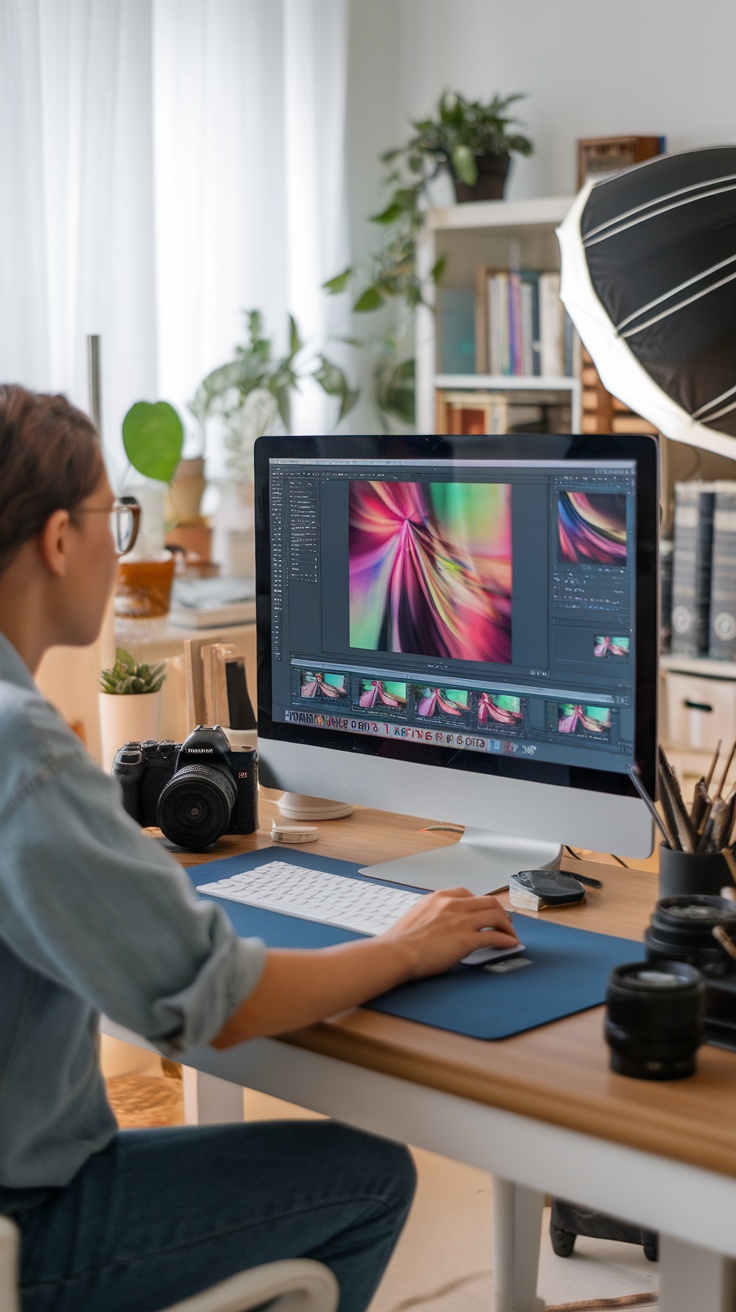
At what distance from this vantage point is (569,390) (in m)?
3.52

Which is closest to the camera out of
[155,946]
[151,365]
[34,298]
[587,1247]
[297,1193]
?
[155,946]

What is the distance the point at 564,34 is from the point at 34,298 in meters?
1.49

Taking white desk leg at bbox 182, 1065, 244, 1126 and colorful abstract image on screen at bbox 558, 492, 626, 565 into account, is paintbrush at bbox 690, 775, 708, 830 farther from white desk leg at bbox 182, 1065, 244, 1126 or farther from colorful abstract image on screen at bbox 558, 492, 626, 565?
white desk leg at bbox 182, 1065, 244, 1126

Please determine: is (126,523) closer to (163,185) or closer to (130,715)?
(130,715)

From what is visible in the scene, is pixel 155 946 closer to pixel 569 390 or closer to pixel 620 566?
pixel 620 566

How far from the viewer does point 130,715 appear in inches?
77.2

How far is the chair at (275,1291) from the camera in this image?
104cm

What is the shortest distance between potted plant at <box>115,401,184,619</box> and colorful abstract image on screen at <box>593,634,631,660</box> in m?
1.55

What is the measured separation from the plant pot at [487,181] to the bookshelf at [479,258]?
0.03 meters

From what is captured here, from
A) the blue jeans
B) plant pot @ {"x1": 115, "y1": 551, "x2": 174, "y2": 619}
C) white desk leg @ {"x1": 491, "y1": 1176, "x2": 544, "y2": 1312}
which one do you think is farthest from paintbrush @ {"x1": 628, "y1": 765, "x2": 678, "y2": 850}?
plant pot @ {"x1": 115, "y1": 551, "x2": 174, "y2": 619}

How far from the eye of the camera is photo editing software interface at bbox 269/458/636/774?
4.54ft

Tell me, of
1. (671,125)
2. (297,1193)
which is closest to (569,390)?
(671,125)

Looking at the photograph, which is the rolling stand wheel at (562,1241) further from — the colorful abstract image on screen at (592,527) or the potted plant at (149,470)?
the potted plant at (149,470)

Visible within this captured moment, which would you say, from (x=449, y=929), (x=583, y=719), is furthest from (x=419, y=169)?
(x=449, y=929)
